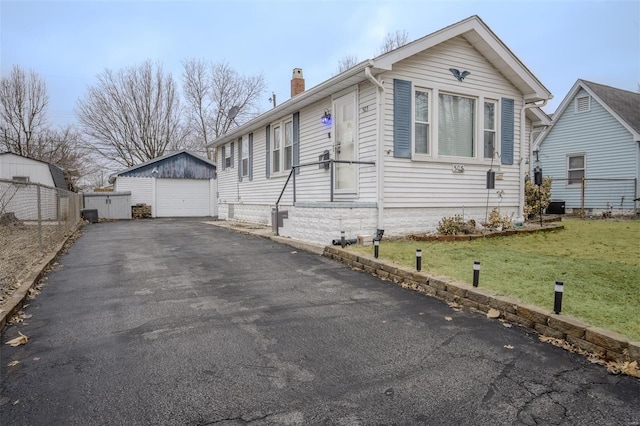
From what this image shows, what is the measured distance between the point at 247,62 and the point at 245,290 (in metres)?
36.5

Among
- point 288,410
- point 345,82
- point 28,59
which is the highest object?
point 28,59

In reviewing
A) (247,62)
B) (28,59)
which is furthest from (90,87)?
(247,62)

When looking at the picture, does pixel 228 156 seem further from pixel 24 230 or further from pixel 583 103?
pixel 583 103

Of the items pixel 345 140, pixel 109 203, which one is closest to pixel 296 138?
pixel 345 140

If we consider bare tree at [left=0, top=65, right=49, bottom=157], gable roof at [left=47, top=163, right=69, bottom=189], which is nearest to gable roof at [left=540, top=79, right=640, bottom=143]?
gable roof at [left=47, top=163, right=69, bottom=189]

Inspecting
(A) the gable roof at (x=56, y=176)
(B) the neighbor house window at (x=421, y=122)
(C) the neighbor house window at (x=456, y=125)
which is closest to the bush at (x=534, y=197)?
(C) the neighbor house window at (x=456, y=125)

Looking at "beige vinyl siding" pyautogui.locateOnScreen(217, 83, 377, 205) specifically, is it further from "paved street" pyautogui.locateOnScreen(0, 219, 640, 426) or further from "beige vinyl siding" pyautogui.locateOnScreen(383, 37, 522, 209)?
"paved street" pyautogui.locateOnScreen(0, 219, 640, 426)

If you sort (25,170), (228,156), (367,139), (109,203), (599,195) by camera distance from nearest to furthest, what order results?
1. (367,139)
2. (599,195)
3. (228,156)
4. (25,170)
5. (109,203)

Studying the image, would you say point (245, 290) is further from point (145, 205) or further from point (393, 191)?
point (145, 205)

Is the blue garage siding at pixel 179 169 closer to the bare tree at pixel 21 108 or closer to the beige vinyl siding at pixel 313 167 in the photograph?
the beige vinyl siding at pixel 313 167

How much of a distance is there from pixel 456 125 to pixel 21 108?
34.0 meters

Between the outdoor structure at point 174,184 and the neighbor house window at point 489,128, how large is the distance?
19.1 metres

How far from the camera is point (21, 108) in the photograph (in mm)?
30328

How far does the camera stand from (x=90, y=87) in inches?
1264
